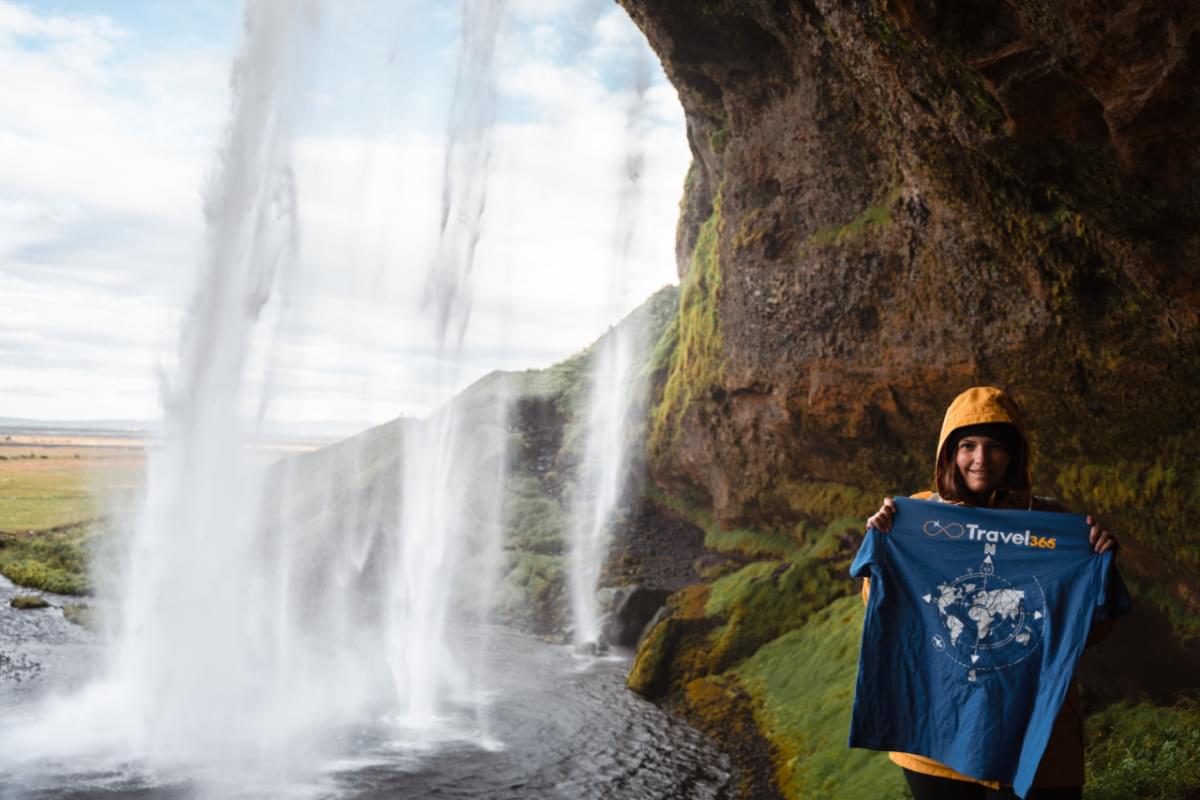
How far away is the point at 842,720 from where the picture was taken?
11016 millimetres

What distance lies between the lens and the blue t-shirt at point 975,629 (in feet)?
12.7

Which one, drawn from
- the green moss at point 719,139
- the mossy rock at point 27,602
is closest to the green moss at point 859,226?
the green moss at point 719,139

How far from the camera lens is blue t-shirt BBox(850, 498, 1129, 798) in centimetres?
387

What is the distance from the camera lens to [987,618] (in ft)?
13.5

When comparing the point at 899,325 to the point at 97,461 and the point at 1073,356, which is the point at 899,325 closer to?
the point at 1073,356

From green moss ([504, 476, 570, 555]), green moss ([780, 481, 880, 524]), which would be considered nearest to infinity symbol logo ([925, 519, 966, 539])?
green moss ([780, 481, 880, 524])

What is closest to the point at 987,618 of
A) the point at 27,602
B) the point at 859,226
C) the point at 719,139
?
the point at 859,226

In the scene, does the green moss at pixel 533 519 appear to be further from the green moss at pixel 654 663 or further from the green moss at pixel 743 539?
the green moss at pixel 654 663

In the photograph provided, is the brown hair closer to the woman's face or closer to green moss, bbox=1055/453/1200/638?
the woman's face

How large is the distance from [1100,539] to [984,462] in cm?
57

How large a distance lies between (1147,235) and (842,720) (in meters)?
6.56

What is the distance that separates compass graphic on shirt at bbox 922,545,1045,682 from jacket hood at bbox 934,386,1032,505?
1.21 feet

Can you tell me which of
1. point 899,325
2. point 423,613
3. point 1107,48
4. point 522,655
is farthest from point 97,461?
point 1107,48

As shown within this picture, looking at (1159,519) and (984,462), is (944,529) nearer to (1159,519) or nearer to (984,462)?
(984,462)
